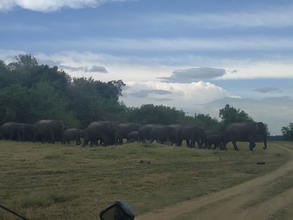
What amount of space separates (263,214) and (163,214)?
2.35 m

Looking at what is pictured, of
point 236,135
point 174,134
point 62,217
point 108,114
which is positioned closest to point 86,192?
point 62,217

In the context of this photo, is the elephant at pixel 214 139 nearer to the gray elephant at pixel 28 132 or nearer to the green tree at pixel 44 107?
the gray elephant at pixel 28 132

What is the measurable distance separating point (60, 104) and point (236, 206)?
49.4 m

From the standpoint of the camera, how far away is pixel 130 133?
44594 millimetres

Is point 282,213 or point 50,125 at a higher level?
point 50,125

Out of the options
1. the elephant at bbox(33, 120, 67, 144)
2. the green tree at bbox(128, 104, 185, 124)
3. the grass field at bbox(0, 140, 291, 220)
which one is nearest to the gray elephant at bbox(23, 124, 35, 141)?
the elephant at bbox(33, 120, 67, 144)

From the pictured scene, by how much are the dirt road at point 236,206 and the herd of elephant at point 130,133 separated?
22.0 m

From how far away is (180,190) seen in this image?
12.4 metres

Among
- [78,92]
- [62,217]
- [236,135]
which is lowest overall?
[62,217]

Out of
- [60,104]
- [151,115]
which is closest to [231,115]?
[151,115]

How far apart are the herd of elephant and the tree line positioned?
5.97 metres

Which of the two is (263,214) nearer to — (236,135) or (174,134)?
(236,135)

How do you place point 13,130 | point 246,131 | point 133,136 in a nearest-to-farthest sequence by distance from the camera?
point 246,131 < point 13,130 < point 133,136

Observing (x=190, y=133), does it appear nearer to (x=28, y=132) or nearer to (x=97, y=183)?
(x=28, y=132)
